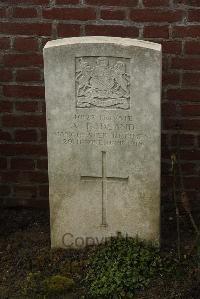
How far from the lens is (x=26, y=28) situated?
434 centimetres

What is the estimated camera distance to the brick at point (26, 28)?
4.32 metres

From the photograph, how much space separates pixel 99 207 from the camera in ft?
13.1

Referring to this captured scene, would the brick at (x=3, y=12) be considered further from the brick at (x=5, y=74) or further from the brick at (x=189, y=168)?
the brick at (x=189, y=168)

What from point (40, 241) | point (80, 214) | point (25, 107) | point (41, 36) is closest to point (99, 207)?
point (80, 214)

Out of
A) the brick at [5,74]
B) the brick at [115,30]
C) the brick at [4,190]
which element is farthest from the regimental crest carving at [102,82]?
the brick at [4,190]

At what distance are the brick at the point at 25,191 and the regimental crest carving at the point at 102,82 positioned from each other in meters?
1.20

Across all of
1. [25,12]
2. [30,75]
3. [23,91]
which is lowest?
[23,91]

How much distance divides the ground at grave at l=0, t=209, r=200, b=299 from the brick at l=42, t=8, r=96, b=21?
150 cm

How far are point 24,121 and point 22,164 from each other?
342 millimetres

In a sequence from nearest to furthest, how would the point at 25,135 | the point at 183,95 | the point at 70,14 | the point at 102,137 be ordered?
the point at 102,137 → the point at 70,14 → the point at 183,95 → the point at 25,135

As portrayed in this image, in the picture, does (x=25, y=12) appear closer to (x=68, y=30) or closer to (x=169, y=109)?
(x=68, y=30)

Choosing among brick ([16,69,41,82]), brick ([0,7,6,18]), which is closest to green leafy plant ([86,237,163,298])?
brick ([16,69,41,82])

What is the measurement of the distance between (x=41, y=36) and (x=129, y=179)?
1251 millimetres

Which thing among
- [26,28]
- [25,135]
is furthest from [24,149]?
[26,28]
